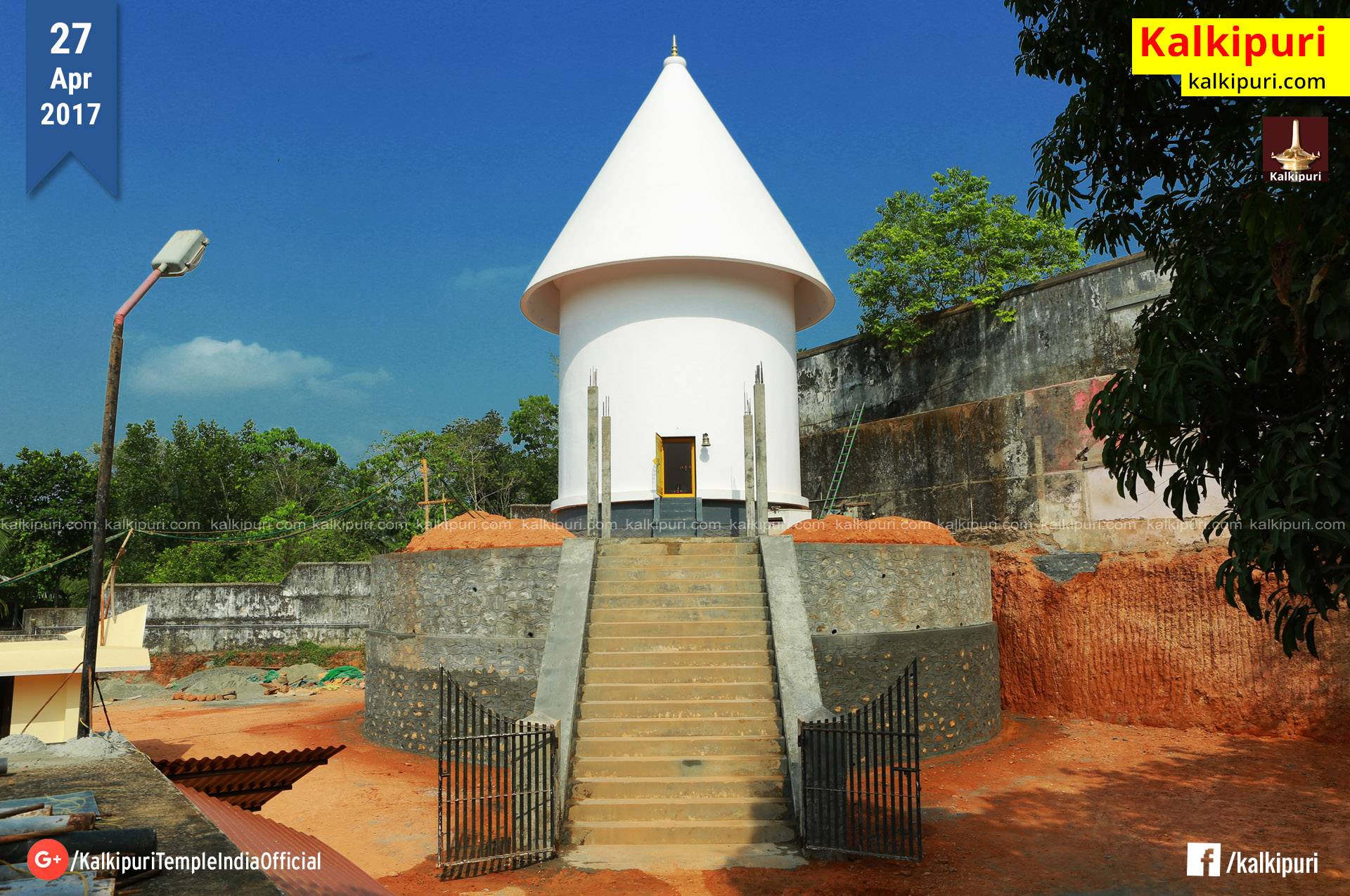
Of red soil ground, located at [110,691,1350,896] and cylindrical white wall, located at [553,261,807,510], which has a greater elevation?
cylindrical white wall, located at [553,261,807,510]

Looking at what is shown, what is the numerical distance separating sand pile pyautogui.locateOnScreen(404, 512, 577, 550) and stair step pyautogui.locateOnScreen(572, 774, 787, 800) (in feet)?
13.2

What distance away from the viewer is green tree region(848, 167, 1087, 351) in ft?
82.4

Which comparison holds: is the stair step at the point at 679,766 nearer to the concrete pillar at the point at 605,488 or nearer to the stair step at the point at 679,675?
the stair step at the point at 679,675

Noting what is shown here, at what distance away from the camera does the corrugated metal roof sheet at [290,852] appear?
10.5 feet

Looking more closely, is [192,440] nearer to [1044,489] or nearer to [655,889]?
[1044,489]

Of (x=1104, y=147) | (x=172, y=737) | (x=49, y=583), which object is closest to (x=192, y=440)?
(x=49, y=583)

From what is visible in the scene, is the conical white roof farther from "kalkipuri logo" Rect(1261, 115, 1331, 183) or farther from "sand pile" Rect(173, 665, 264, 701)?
"kalkipuri logo" Rect(1261, 115, 1331, 183)

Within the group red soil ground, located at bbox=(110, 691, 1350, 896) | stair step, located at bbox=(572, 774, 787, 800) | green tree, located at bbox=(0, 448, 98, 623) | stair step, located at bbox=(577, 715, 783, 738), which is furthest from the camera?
green tree, located at bbox=(0, 448, 98, 623)

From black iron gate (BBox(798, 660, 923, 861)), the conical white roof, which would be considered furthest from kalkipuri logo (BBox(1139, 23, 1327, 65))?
the conical white roof

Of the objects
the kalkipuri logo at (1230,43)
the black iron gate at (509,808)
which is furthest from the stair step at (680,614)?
the kalkipuri logo at (1230,43)

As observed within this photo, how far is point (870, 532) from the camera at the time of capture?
43.9 ft

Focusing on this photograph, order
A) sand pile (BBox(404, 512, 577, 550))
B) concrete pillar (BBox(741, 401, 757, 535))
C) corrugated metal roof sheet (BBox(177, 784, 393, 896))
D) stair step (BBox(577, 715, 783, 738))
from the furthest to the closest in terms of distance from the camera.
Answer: concrete pillar (BBox(741, 401, 757, 535)), sand pile (BBox(404, 512, 577, 550)), stair step (BBox(577, 715, 783, 738)), corrugated metal roof sheet (BBox(177, 784, 393, 896))

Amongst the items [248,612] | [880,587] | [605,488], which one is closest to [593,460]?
[605,488]

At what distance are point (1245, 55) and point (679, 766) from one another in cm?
763
